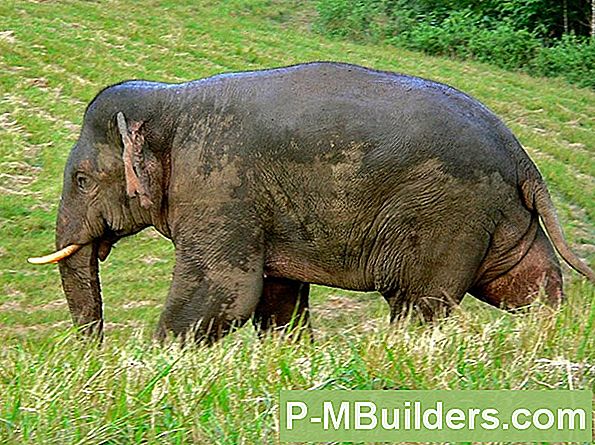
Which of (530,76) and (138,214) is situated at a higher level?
(138,214)

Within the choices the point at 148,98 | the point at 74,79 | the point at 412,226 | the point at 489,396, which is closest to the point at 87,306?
the point at 148,98

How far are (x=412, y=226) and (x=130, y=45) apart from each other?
14.6 m

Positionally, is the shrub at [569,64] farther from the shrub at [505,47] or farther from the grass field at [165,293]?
the grass field at [165,293]

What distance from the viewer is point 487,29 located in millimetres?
27734

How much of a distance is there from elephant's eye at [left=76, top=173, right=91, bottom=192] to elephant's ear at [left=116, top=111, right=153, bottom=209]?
476 mm

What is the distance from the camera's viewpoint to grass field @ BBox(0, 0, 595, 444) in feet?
13.8

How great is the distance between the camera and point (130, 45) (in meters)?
20.6

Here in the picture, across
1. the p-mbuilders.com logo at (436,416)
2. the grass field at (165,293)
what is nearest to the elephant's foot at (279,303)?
the grass field at (165,293)

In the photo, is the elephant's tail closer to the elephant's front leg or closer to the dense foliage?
the elephant's front leg

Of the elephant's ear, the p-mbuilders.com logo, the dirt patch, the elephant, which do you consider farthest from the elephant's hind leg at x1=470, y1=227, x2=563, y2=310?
the dirt patch

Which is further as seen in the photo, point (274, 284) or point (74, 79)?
point (74, 79)

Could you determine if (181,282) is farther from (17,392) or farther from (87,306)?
(17,392)

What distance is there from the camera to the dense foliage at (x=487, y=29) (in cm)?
2534

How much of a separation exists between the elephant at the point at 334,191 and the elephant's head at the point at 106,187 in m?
Answer: 0.01
